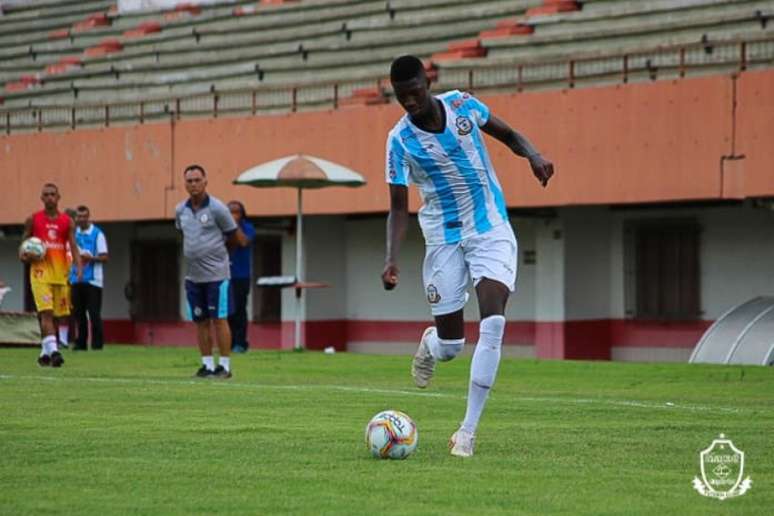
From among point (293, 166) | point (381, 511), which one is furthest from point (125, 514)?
point (293, 166)

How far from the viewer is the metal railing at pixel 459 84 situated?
2814 centimetres

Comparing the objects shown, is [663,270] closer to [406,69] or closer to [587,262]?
[587,262]

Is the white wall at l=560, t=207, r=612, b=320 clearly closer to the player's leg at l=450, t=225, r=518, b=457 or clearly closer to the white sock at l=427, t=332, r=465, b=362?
the white sock at l=427, t=332, r=465, b=362

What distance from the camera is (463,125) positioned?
11.4 metres

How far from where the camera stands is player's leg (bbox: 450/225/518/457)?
35.6 ft

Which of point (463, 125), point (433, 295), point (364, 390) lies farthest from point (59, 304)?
point (463, 125)

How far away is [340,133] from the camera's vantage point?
1288 inches

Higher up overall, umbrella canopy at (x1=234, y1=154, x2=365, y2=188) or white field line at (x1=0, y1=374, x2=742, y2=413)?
umbrella canopy at (x1=234, y1=154, x2=365, y2=188)

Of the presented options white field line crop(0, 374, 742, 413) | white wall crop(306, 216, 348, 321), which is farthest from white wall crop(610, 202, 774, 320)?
white field line crop(0, 374, 742, 413)

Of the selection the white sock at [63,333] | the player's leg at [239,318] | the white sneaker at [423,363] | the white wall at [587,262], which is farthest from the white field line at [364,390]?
the white wall at [587,262]

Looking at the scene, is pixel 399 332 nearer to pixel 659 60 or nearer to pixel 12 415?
pixel 659 60

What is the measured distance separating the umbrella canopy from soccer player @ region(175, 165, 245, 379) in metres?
8.45

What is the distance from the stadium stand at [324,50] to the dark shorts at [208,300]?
1081 cm

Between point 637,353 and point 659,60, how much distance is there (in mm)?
5330
